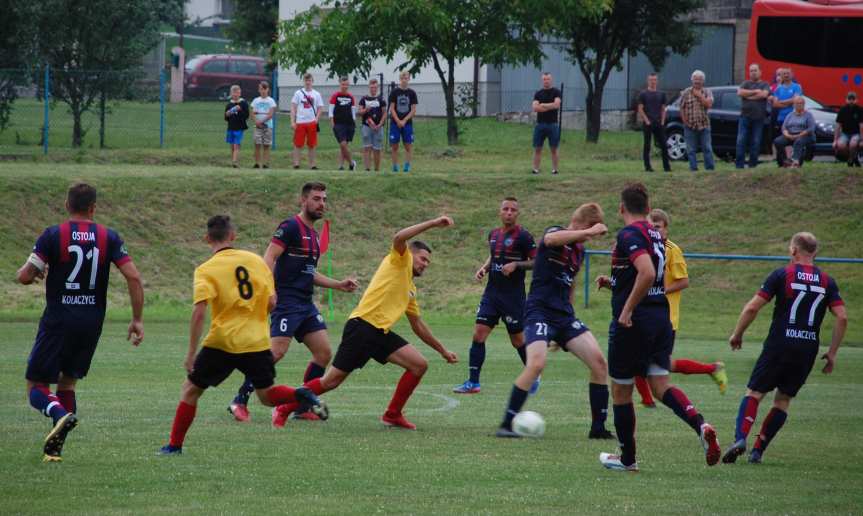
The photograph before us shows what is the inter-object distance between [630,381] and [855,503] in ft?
5.82

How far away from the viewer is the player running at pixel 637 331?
357 inches

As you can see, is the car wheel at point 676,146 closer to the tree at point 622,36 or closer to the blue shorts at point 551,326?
the tree at point 622,36

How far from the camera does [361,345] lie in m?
11.1

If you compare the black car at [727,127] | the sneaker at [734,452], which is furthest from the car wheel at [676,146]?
the sneaker at [734,452]

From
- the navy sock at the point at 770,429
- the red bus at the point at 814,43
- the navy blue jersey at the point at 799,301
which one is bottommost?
the navy sock at the point at 770,429

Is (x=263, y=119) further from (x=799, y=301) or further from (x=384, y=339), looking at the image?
(x=799, y=301)

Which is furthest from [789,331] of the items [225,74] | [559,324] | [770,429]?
Answer: [225,74]

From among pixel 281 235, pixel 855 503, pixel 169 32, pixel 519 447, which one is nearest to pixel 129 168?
pixel 281 235

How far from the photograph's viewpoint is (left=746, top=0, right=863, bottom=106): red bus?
33.3 m

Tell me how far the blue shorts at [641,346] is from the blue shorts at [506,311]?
16.0 feet

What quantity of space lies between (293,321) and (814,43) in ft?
84.6

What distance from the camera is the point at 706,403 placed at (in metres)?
13.8

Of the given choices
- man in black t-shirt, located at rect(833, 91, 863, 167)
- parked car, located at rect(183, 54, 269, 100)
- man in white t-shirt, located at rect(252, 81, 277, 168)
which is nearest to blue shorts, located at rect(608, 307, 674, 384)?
man in black t-shirt, located at rect(833, 91, 863, 167)

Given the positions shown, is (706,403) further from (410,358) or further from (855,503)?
(855,503)
